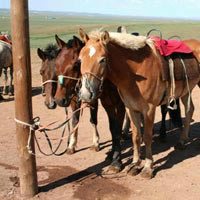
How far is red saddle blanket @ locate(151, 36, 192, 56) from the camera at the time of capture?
205 inches

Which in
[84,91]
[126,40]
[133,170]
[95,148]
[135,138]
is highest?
[126,40]

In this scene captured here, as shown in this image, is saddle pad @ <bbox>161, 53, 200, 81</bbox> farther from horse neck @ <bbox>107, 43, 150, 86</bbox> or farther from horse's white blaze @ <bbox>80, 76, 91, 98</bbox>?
horse's white blaze @ <bbox>80, 76, 91, 98</bbox>

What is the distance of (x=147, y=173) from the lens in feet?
16.8

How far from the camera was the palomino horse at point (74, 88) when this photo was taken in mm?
5000

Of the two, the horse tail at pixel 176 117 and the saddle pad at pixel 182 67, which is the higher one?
the saddle pad at pixel 182 67

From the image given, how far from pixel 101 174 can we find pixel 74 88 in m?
1.52

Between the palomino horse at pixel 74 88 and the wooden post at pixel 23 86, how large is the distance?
0.77 metres

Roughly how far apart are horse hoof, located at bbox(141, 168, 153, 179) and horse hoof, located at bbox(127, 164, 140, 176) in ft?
0.39

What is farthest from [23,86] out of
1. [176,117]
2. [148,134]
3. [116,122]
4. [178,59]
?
[176,117]

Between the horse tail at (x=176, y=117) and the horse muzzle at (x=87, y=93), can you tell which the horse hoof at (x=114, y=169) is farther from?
the horse tail at (x=176, y=117)

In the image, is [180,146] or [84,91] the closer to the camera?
[84,91]

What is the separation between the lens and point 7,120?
850 cm

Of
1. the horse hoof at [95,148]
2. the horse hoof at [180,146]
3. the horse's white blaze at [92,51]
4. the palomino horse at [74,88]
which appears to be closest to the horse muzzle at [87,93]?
the horse's white blaze at [92,51]

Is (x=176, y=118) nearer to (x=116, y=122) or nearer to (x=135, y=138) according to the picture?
(x=135, y=138)
